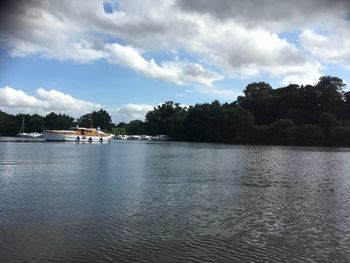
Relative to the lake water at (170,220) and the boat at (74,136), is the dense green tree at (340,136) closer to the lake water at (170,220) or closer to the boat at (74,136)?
the boat at (74,136)

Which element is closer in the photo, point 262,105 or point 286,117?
point 286,117

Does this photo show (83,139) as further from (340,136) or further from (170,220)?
(170,220)

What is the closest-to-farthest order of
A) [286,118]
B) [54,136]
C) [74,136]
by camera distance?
[74,136] < [54,136] < [286,118]

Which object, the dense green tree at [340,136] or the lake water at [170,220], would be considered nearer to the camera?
the lake water at [170,220]

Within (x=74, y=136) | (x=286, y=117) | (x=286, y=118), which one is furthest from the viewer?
(x=286, y=117)

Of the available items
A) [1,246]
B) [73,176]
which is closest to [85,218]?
[1,246]

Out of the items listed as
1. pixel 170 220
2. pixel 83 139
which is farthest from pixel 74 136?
pixel 170 220

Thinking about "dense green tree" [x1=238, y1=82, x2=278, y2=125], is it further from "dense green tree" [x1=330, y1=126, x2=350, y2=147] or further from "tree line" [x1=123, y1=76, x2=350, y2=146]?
"dense green tree" [x1=330, y1=126, x2=350, y2=147]

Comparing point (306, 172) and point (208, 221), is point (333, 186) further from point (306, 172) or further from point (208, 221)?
point (208, 221)

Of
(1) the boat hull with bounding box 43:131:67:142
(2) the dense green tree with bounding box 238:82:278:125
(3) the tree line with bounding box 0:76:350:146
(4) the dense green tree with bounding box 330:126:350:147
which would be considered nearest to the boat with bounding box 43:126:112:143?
(1) the boat hull with bounding box 43:131:67:142

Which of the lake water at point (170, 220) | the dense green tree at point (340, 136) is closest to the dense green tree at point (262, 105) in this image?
the dense green tree at point (340, 136)

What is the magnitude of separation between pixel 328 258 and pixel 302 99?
539ft

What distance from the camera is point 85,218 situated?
20.4m

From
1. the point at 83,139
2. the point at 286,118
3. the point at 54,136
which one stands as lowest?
the point at 83,139
